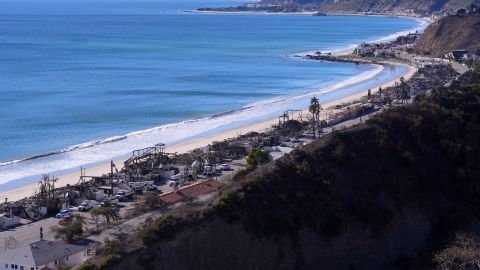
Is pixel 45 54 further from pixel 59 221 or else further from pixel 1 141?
pixel 59 221

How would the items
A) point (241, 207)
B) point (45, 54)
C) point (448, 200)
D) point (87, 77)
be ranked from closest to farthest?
point (241, 207), point (448, 200), point (87, 77), point (45, 54)

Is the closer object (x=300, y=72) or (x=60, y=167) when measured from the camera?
(x=60, y=167)

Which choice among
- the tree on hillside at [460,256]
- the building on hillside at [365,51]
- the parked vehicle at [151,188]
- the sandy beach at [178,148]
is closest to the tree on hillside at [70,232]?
the parked vehicle at [151,188]

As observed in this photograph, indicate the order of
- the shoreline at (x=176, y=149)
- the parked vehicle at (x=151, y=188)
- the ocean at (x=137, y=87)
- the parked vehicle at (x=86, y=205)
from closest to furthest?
the parked vehicle at (x=86, y=205) < the parked vehicle at (x=151, y=188) < the shoreline at (x=176, y=149) < the ocean at (x=137, y=87)

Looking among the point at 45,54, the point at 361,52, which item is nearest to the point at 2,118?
the point at 45,54

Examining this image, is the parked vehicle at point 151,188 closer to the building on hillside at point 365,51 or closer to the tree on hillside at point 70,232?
the tree on hillside at point 70,232

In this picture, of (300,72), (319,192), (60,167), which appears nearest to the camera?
(319,192)

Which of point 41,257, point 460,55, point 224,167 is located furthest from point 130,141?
point 460,55
